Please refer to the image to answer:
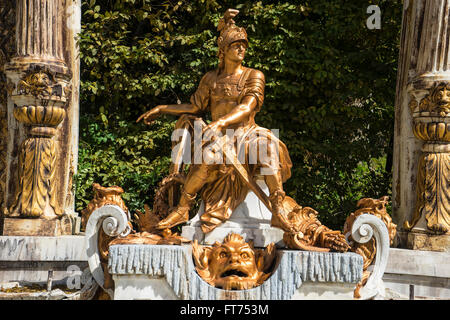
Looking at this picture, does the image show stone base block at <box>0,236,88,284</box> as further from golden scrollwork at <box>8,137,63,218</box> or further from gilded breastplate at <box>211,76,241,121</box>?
gilded breastplate at <box>211,76,241,121</box>

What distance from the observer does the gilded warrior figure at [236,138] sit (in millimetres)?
→ 6152

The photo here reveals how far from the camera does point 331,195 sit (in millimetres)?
10422

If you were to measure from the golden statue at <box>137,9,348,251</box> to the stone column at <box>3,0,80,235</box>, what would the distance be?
1585 millimetres

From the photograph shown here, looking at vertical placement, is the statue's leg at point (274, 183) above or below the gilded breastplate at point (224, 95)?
below

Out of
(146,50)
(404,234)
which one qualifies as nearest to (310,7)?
(146,50)

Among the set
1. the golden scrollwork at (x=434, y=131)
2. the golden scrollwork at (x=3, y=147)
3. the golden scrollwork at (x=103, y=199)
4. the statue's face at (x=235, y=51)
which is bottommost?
the golden scrollwork at (x=103, y=199)

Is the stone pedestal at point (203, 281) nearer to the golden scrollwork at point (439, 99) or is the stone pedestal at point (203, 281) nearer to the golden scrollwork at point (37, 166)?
the golden scrollwork at point (37, 166)

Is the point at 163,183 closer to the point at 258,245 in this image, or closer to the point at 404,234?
the point at 258,245

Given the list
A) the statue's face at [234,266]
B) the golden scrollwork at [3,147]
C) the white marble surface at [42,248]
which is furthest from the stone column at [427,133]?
the golden scrollwork at [3,147]

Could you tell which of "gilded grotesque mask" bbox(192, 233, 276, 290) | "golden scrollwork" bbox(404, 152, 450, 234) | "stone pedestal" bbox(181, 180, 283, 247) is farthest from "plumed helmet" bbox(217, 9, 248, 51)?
"golden scrollwork" bbox(404, 152, 450, 234)

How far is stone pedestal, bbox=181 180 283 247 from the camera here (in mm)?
6129

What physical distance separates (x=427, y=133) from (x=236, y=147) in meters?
2.53

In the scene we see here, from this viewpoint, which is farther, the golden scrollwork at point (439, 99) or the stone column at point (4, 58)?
the stone column at point (4, 58)

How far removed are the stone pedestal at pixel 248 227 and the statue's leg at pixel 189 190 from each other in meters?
0.12
